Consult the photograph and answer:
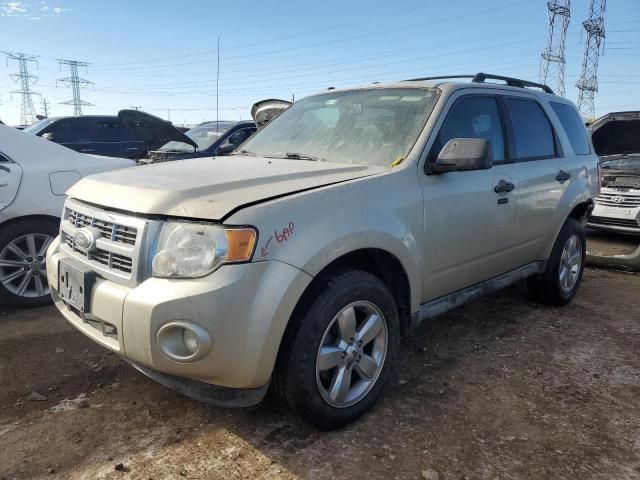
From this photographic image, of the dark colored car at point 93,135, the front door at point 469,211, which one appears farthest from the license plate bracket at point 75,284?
the dark colored car at point 93,135

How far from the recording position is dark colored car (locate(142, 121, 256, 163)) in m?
7.70

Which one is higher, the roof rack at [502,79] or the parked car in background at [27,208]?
the roof rack at [502,79]

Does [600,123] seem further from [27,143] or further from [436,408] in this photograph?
[27,143]

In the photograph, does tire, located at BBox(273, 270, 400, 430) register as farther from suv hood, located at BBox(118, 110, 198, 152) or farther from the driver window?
suv hood, located at BBox(118, 110, 198, 152)

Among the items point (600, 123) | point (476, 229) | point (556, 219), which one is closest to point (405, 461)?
point (476, 229)

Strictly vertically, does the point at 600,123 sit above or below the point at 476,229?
above

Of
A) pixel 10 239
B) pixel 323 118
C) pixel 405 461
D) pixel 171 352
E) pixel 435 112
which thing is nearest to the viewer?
pixel 171 352

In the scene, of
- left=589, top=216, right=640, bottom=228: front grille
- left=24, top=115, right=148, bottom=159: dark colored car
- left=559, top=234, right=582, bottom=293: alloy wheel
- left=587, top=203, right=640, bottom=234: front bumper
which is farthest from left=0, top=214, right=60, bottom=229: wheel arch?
left=589, top=216, right=640, bottom=228: front grille

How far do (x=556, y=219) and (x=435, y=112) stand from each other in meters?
1.78

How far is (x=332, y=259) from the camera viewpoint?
2385 millimetres

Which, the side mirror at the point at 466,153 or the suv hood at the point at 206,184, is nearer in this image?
the suv hood at the point at 206,184

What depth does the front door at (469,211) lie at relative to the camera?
9.94ft

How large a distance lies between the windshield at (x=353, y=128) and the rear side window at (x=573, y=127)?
1.87 m

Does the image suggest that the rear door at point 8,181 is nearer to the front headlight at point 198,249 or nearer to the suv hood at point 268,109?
the suv hood at point 268,109
